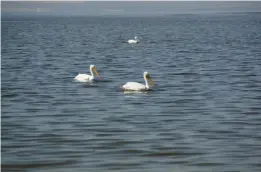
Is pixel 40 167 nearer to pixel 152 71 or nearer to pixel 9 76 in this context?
pixel 9 76

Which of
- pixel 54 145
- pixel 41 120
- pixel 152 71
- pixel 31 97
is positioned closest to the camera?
pixel 54 145

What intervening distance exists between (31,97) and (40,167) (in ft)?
29.2

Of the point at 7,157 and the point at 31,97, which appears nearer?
the point at 7,157

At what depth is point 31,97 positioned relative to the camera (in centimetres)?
2119

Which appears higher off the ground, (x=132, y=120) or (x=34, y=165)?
(x=132, y=120)

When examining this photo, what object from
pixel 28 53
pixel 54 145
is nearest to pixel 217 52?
pixel 28 53

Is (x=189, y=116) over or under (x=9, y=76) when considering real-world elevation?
under

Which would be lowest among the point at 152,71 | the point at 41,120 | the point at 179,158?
the point at 179,158

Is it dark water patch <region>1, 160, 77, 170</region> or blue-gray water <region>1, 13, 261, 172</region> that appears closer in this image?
dark water patch <region>1, 160, 77, 170</region>

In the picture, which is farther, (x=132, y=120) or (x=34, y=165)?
(x=132, y=120)

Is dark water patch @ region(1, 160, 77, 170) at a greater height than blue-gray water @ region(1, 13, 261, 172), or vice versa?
blue-gray water @ region(1, 13, 261, 172)

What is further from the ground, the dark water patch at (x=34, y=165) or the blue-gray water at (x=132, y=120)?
the blue-gray water at (x=132, y=120)

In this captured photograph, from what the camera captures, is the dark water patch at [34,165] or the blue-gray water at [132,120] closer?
the dark water patch at [34,165]

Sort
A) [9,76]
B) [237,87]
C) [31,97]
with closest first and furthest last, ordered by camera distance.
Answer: [31,97] → [237,87] → [9,76]
